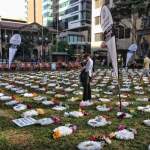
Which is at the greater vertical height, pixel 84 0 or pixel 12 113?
pixel 84 0

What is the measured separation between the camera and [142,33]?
53.0 m

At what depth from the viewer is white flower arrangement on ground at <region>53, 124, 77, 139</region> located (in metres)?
7.72

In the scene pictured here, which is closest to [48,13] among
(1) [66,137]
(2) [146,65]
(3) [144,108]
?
(2) [146,65]

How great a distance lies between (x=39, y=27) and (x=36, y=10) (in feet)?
160

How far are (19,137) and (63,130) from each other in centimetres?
101

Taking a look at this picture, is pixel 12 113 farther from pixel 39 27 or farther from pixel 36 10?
pixel 36 10

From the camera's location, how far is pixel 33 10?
117188mm

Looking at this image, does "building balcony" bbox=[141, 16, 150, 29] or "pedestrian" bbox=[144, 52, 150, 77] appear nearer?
"pedestrian" bbox=[144, 52, 150, 77]

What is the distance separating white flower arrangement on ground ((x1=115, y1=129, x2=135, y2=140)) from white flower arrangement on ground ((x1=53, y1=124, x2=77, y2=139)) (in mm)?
1051

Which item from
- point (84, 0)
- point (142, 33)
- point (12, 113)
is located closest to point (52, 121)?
point (12, 113)

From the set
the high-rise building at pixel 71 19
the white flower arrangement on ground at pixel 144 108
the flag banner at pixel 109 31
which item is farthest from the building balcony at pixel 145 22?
the flag banner at pixel 109 31

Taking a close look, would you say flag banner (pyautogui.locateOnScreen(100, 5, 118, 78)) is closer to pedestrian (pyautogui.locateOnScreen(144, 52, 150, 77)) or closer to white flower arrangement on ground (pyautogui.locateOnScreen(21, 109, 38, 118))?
white flower arrangement on ground (pyautogui.locateOnScreen(21, 109, 38, 118))

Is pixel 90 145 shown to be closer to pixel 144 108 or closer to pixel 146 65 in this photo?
pixel 144 108

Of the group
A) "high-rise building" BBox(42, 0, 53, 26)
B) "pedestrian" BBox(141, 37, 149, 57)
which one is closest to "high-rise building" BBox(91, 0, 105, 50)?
"pedestrian" BBox(141, 37, 149, 57)
